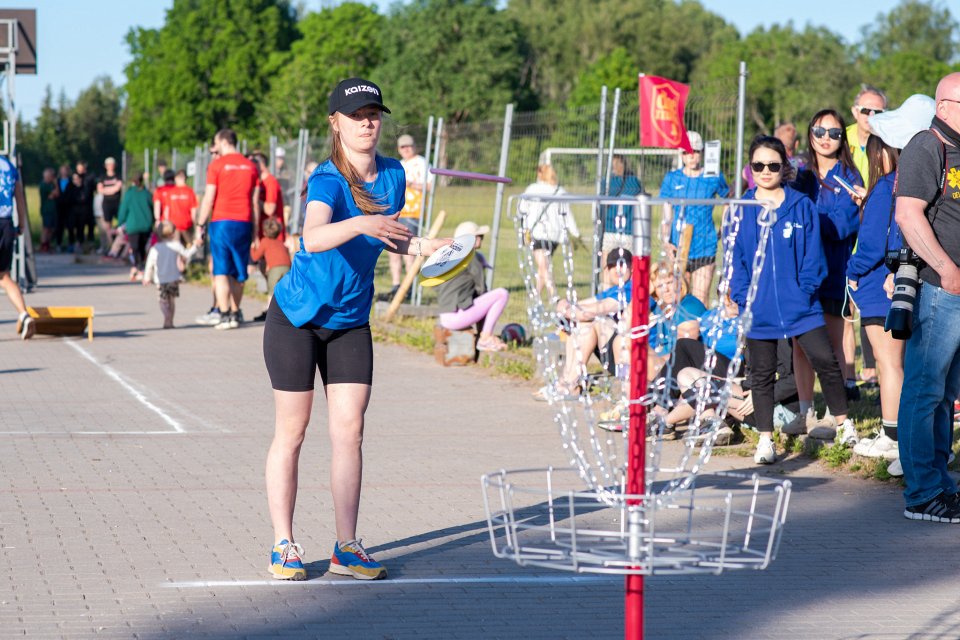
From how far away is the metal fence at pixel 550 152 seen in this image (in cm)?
1232

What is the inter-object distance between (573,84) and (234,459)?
326 ft

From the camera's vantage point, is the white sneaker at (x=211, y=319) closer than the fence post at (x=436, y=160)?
Yes

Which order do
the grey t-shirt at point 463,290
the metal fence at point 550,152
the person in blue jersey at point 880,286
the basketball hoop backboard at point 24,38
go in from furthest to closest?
the basketball hoop backboard at point 24,38, the grey t-shirt at point 463,290, the metal fence at point 550,152, the person in blue jersey at point 880,286

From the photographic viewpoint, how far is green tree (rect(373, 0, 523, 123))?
95875mm

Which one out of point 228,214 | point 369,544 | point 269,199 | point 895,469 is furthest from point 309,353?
point 269,199

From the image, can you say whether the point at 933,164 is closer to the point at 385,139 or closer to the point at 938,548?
the point at 938,548

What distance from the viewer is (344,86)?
542 cm

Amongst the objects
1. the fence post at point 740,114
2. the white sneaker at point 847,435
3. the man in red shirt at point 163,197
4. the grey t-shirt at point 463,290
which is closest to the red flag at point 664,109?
the fence post at point 740,114

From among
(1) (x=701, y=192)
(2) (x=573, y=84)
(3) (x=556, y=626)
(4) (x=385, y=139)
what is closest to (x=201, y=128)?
(2) (x=573, y=84)

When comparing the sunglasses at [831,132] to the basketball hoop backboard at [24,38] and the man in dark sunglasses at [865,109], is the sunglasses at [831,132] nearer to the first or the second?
the man in dark sunglasses at [865,109]

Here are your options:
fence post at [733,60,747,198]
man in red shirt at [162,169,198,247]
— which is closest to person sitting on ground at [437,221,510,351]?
fence post at [733,60,747,198]

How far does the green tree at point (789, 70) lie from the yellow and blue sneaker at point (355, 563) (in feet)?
238

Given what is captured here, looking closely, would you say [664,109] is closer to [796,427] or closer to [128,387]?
[796,427]

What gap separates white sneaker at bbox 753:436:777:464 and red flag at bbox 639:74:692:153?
4579 mm
